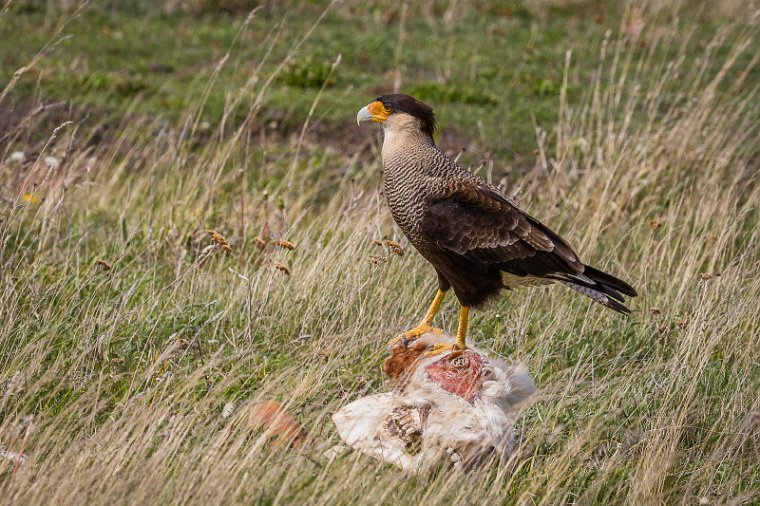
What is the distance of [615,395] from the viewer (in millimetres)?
4184

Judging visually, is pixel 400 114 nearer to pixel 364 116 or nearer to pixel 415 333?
pixel 364 116

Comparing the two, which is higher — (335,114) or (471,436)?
(471,436)

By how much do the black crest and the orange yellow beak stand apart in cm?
2

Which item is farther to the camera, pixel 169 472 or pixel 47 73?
pixel 47 73

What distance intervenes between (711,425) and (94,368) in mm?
2455

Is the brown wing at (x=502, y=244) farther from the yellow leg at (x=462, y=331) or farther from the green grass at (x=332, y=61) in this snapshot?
the green grass at (x=332, y=61)

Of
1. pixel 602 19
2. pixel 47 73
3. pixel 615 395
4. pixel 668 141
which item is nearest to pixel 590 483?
pixel 615 395

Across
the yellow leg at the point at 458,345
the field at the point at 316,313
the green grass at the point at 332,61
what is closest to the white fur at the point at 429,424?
the field at the point at 316,313

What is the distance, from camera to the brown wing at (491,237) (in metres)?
4.38

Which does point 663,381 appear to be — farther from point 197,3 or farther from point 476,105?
point 197,3

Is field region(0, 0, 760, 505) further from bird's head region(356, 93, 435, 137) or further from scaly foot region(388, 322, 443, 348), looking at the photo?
bird's head region(356, 93, 435, 137)

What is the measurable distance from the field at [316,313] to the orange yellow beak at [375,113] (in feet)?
2.22

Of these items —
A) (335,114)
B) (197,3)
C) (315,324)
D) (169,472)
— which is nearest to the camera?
(169,472)

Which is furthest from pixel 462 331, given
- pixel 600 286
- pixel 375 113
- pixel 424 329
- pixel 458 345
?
pixel 375 113
